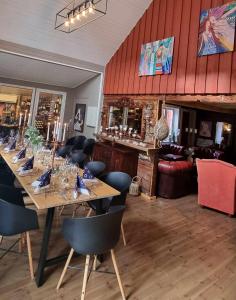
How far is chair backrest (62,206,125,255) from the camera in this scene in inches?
75.2

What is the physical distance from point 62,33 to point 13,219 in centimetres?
472

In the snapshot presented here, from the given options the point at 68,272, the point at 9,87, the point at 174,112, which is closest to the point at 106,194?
the point at 68,272

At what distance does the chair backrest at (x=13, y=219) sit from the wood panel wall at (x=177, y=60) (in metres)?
3.53

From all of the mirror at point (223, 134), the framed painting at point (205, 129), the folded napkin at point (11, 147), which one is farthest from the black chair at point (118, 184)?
the framed painting at point (205, 129)

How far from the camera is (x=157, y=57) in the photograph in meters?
5.12

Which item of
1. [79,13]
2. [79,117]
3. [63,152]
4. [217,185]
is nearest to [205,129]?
[79,117]

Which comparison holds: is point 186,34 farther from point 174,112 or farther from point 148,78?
point 174,112

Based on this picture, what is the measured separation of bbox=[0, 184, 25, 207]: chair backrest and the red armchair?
340cm

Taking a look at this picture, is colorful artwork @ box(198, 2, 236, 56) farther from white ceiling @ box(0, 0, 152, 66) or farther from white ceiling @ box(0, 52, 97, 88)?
white ceiling @ box(0, 52, 97, 88)

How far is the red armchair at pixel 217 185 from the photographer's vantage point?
4.20 meters

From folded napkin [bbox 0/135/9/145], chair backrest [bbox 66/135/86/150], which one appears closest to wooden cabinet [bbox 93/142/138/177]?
chair backrest [bbox 66/135/86/150]

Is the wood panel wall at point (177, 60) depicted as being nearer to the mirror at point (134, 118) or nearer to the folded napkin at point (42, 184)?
the mirror at point (134, 118)

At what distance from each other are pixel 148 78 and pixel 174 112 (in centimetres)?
292

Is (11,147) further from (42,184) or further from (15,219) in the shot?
(15,219)
